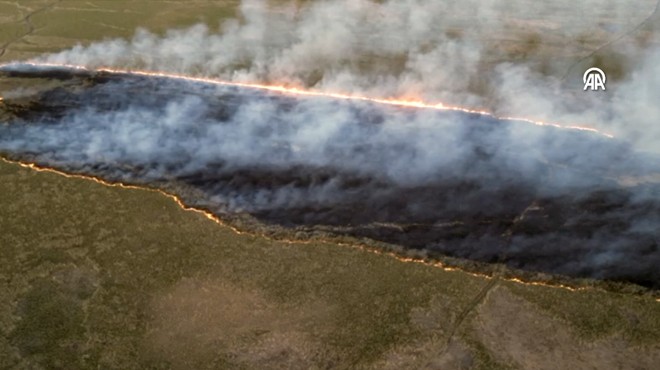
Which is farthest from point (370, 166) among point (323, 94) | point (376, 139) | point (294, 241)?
point (323, 94)

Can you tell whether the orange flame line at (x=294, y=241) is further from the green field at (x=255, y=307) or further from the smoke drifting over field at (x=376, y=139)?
the smoke drifting over field at (x=376, y=139)

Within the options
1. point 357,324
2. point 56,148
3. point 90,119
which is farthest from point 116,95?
point 357,324

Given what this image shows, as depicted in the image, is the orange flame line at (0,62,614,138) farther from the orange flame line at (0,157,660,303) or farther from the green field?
the green field

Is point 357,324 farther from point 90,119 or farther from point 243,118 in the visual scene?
point 90,119

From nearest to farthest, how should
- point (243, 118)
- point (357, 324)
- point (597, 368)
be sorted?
point (597, 368)
point (357, 324)
point (243, 118)

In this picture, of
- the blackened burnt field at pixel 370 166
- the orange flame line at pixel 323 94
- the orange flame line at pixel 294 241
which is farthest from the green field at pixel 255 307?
the orange flame line at pixel 323 94
